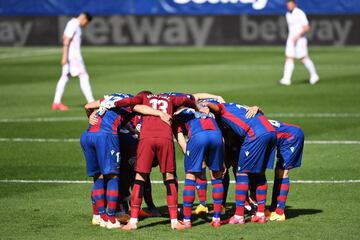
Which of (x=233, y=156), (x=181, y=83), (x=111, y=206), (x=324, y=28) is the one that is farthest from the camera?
(x=324, y=28)

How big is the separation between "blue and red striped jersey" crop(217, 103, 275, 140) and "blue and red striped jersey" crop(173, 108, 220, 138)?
0.64 ft

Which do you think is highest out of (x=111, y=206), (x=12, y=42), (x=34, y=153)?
(x=111, y=206)

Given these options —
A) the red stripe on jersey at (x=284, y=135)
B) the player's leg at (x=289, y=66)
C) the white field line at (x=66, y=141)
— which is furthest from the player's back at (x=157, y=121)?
the player's leg at (x=289, y=66)

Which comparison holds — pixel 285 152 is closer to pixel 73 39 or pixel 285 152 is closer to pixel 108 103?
pixel 108 103

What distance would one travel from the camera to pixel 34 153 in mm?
17391

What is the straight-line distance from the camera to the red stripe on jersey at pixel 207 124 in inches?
449

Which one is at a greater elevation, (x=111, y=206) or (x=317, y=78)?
(x=111, y=206)

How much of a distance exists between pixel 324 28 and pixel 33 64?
13.4 m

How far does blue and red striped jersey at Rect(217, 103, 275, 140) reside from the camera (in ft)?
38.0

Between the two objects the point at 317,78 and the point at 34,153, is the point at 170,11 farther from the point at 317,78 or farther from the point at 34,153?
the point at 34,153

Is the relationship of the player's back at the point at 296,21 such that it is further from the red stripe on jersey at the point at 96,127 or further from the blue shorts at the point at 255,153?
the red stripe on jersey at the point at 96,127

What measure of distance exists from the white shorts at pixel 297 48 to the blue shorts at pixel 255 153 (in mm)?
17583

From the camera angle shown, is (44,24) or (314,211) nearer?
(314,211)

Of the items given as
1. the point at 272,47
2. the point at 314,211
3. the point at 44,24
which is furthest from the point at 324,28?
the point at 314,211
